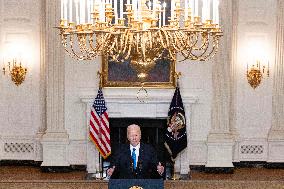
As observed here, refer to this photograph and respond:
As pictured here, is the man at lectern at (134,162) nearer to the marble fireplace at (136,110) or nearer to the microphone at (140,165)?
the microphone at (140,165)

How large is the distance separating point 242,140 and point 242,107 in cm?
66

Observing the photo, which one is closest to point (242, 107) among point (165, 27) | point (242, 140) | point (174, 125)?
point (242, 140)

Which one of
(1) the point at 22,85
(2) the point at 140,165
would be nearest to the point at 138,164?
(2) the point at 140,165

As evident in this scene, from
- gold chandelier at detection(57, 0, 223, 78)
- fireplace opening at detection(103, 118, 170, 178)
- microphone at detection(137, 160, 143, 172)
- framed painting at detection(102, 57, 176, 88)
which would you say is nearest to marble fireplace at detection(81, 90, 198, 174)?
fireplace opening at detection(103, 118, 170, 178)

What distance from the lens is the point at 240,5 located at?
39.3 ft

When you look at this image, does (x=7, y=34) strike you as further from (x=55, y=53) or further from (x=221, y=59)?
(x=221, y=59)

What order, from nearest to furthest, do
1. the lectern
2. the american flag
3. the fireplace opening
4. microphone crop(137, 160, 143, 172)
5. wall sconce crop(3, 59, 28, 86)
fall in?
the lectern < microphone crop(137, 160, 143, 172) < the american flag < the fireplace opening < wall sconce crop(3, 59, 28, 86)

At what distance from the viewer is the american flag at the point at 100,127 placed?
11.5 m

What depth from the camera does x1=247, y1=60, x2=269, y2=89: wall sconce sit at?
12.0 m

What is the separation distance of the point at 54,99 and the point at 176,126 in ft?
8.03

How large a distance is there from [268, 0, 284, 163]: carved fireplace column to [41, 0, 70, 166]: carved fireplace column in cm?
410

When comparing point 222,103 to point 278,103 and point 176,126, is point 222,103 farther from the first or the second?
point 278,103

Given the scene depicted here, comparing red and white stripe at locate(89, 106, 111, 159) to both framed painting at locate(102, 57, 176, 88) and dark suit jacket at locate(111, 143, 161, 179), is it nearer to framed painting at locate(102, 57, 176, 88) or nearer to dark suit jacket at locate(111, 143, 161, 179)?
framed painting at locate(102, 57, 176, 88)

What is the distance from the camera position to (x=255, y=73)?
39.3 ft
